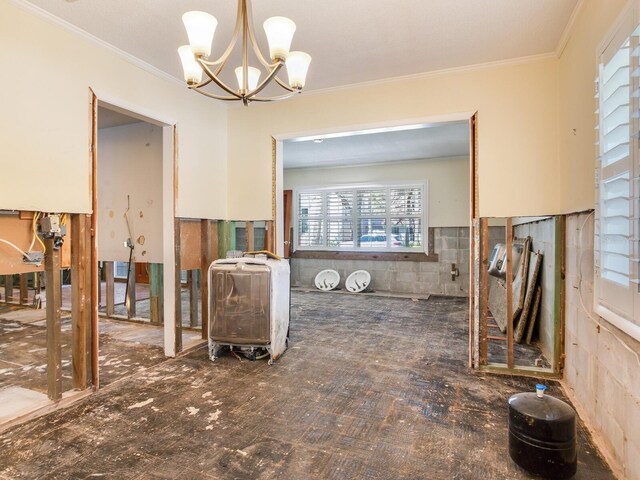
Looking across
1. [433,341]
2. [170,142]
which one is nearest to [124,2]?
[170,142]

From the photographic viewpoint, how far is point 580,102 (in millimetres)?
2496

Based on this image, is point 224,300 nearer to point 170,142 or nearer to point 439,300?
point 170,142

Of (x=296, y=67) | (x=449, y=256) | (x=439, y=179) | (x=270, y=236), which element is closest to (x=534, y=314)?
(x=270, y=236)

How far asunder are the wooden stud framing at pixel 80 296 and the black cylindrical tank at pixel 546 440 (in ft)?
9.80

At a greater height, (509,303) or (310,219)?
(310,219)

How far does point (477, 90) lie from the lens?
3281 mm

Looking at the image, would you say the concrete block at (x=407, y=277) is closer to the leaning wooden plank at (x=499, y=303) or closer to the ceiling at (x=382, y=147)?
the leaning wooden plank at (x=499, y=303)

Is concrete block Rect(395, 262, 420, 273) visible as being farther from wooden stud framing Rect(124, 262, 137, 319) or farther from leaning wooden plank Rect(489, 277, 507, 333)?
wooden stud framing Rect(124, 262, 137, 319)

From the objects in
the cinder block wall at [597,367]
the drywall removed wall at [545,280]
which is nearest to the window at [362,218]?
the drywall removed wall at [545,280]

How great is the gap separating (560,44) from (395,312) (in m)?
3.96

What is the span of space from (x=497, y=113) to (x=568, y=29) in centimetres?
74

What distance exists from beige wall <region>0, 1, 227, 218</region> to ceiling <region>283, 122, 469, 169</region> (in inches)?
92.1

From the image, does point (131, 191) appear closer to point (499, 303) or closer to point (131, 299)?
point (131, 299)

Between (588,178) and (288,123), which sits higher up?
(288,123)
